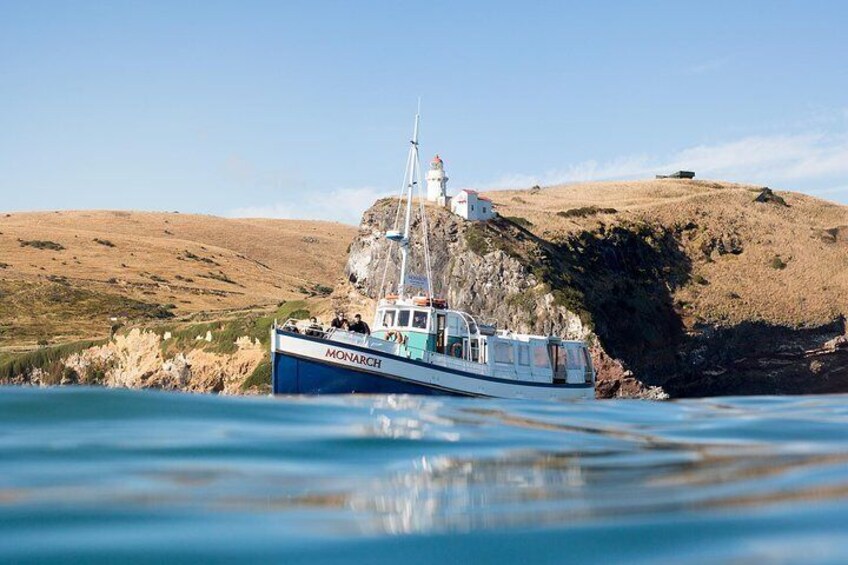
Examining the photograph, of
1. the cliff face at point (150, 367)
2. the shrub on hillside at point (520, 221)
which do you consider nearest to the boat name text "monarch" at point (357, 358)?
the cliff face at point (150, 367)

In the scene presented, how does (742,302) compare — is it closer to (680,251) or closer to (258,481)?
(680,251)

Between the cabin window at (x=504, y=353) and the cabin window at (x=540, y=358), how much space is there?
1.64m

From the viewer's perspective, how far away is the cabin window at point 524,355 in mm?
43312

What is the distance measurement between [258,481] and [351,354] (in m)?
31.3

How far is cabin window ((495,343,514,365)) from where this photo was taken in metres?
42.3

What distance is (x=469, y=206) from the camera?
8169 centimetres

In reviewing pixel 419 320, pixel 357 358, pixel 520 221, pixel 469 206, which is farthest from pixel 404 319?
pixel 520 221

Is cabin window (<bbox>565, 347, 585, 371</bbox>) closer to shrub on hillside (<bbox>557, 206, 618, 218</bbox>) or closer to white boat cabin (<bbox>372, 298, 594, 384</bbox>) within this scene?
white boat cabin (<bbox>372, 298, 594, 384</bbox>)

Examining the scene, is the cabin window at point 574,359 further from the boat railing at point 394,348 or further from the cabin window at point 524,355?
the boat railing at point 394,348

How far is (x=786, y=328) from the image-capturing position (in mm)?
83500

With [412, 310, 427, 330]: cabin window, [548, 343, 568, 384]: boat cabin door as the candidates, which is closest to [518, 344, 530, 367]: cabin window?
Result: [548, 343, 568, 384]: boat cabin door

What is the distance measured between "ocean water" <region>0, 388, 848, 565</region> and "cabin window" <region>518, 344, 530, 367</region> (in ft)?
98.9

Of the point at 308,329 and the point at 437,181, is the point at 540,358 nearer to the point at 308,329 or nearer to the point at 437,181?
the point at 308,329

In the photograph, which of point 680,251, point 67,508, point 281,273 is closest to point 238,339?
point 680,251
